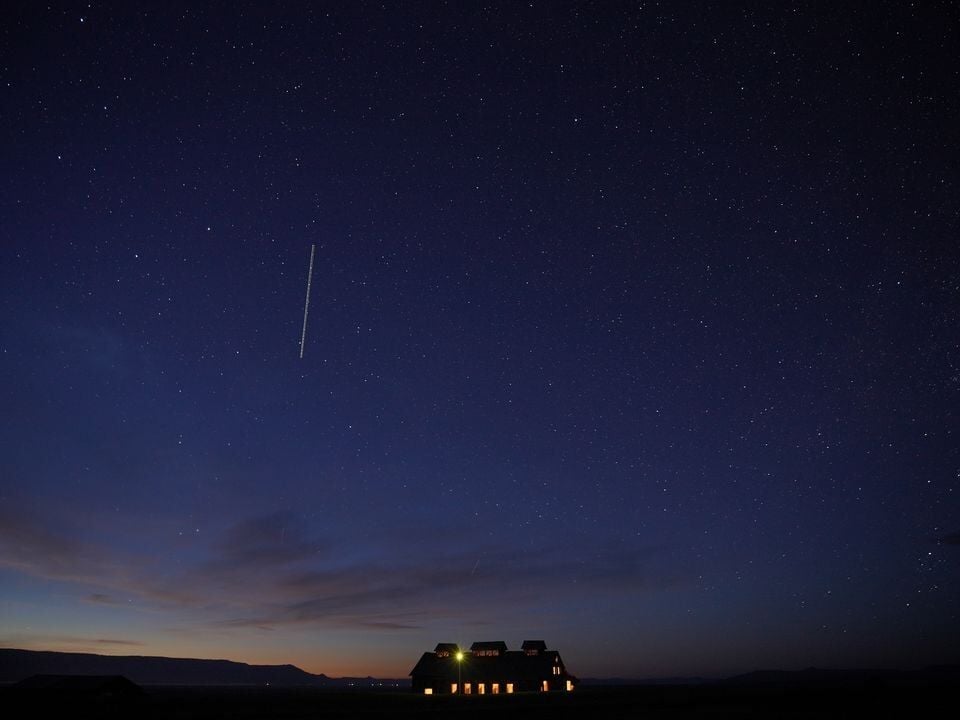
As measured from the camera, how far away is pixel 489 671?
240 ft

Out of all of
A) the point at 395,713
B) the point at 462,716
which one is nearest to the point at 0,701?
the point at 395,713

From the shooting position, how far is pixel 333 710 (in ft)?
144

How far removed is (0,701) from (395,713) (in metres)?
27.2

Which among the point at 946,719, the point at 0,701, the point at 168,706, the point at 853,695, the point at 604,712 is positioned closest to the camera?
the point at 946,719

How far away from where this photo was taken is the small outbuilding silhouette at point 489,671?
7169 centimetres

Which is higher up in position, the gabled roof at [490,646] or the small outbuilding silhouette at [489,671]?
the gabled roof at [490,646]

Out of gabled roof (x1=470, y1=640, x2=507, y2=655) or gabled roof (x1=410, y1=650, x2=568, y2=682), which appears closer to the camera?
gabled roof (x1=410, y1=650, x2=568, y2=682)

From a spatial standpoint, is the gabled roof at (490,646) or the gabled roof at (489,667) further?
the gabled roof at (490,646)

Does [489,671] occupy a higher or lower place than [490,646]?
lower

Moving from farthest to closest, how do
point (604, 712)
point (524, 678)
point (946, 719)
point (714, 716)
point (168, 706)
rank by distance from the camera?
1. point (524, 678)
2. point (168, 706)
3. point (604, 712)
4. point (714, 716)
5. point (946, 719)

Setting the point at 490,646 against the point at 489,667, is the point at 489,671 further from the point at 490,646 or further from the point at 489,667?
the point at 490,646

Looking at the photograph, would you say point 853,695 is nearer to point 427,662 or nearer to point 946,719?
point 946,719

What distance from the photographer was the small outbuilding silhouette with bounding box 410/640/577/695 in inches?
2822

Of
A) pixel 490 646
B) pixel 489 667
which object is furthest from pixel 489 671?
pixel 490 646
